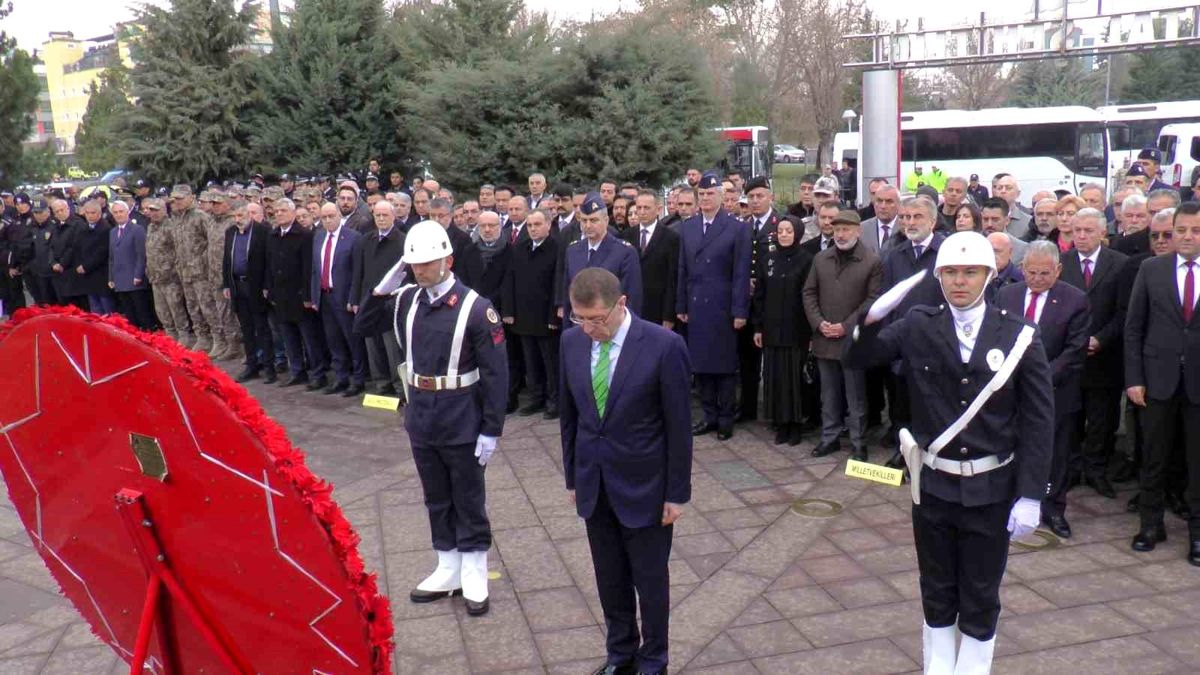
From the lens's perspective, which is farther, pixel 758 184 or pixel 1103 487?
pixel 758 184

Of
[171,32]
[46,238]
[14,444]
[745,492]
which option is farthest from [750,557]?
[171,32]

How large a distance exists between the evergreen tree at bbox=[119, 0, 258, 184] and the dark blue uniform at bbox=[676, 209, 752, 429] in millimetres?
14793

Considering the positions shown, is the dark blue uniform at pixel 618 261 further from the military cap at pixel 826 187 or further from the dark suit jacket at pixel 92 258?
the dark suit jacket at pixel 92 258

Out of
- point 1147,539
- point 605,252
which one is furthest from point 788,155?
point 1147,539

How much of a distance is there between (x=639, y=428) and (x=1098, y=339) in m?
3.89

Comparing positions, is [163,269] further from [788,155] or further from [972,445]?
[788,155]

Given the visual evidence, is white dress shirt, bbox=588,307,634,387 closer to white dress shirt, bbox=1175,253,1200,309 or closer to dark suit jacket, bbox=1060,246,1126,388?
white dress shirt, bbox=1175,253,1200,309

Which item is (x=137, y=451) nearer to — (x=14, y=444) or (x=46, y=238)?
(x=14, y=444)

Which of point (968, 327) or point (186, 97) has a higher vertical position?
point (186, 97)

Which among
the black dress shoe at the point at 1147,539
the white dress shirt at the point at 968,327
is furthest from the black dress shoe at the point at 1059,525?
the white dress shirt at the point at 968,327

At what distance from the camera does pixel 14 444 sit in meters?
2.30

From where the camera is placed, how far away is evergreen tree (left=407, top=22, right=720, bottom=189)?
1482cm

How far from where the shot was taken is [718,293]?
328 inches

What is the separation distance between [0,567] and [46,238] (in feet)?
30.3
